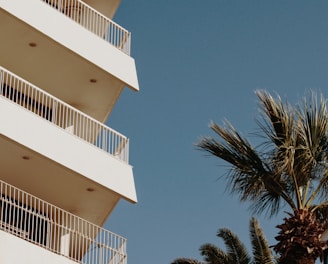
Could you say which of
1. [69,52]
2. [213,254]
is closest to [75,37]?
[69,52]

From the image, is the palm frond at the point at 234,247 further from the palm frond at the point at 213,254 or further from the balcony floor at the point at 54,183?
the balcony floor at the point at 54,183

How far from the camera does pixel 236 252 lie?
34.2 metres

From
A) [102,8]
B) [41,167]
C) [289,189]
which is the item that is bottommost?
[289,189]

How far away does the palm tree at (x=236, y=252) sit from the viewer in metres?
33.8

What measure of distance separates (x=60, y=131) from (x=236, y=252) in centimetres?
954

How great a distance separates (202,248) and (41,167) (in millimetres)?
8963

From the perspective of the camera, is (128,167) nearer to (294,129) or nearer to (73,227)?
(73,227)

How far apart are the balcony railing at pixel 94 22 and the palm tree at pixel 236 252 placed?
753 cm

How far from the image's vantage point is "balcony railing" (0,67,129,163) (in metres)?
28.7

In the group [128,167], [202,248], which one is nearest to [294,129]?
[128,167]

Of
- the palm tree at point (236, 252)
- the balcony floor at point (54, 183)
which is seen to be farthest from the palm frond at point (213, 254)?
the balcony floor at point (54, 183)

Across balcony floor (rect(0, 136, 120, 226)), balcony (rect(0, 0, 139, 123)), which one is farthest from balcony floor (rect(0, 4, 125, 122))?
balcony floor (rect(0, 136, 120, 226))

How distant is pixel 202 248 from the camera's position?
3447cm

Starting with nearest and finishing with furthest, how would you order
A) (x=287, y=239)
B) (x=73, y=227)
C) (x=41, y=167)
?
(x=287, y=239) < (x=41, y=167) < (x=73, y=227)
